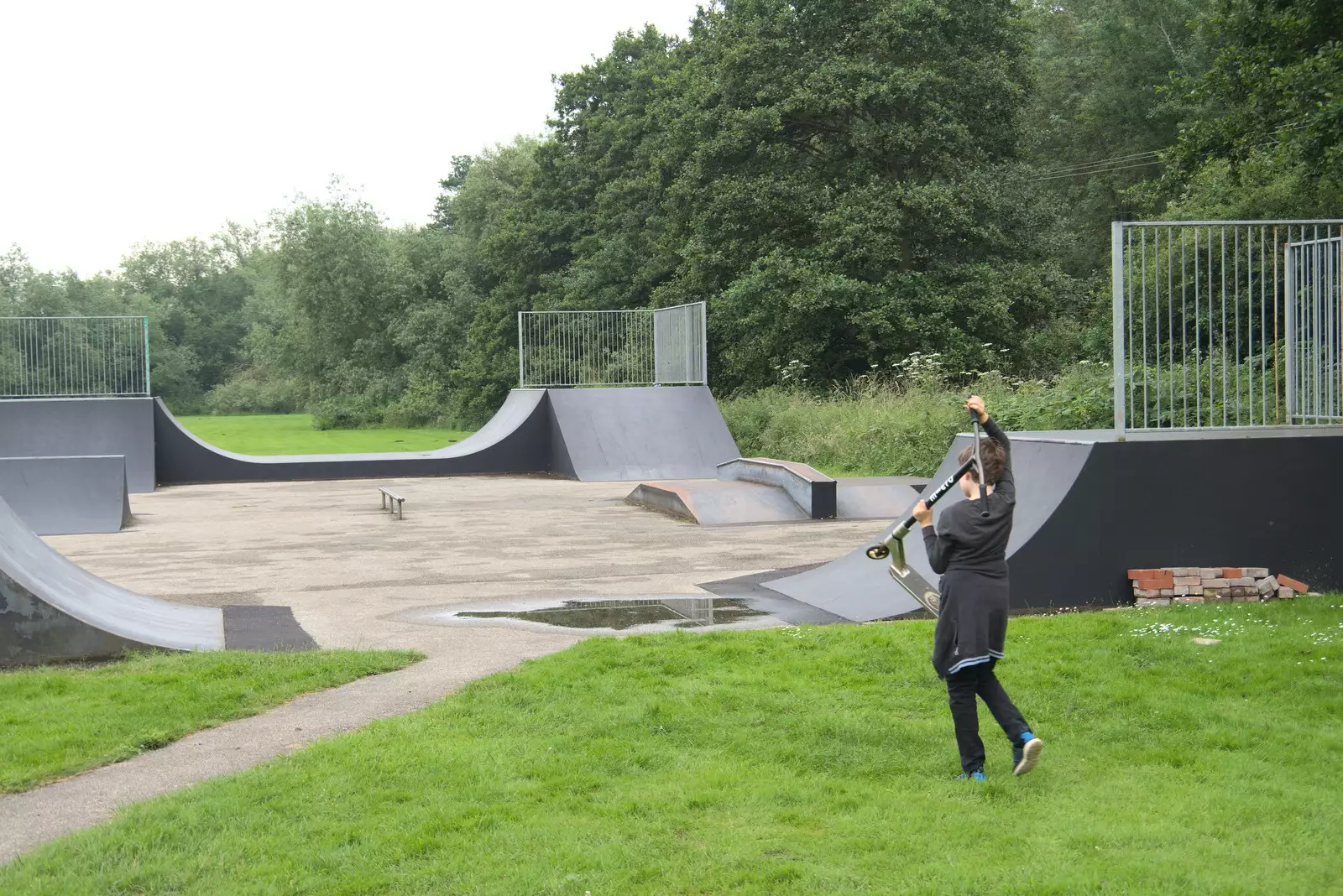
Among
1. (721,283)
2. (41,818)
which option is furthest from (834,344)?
(41,818)

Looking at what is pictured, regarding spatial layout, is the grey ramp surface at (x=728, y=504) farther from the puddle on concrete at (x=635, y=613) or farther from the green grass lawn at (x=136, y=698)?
the green grass lawn at (x=136, y=698)

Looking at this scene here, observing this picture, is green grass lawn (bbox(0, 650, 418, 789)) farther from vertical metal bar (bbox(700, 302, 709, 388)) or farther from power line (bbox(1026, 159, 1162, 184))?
power line (bbox(1026, 159, 1162, 184))

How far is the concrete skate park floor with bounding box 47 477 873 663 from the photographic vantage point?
974 cm

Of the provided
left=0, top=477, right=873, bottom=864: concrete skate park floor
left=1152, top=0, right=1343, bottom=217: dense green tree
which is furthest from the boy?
left=1152, top=0, right=1343, bottom=217: dense green tree

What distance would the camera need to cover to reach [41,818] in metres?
4.79

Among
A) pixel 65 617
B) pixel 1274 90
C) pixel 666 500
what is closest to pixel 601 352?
pixel 666 500

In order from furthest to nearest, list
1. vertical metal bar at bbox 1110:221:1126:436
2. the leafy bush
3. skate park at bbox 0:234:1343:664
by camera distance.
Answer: the leafy bush < skate park at bbox 0:234:1343:664 < vertical metal bar at bbox 1110:221:1126:436

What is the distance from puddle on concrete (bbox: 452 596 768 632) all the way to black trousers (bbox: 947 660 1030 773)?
3.96 m

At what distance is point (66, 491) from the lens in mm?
16688

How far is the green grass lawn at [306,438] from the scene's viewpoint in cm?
3766

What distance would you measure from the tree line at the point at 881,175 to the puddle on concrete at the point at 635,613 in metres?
7.08

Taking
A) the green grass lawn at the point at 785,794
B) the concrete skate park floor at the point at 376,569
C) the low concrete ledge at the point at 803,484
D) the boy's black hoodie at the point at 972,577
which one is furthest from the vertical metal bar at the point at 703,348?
the boy's black hoodie at the point at 972,577

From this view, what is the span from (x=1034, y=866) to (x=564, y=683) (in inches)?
126

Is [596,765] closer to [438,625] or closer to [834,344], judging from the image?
[438,625]
